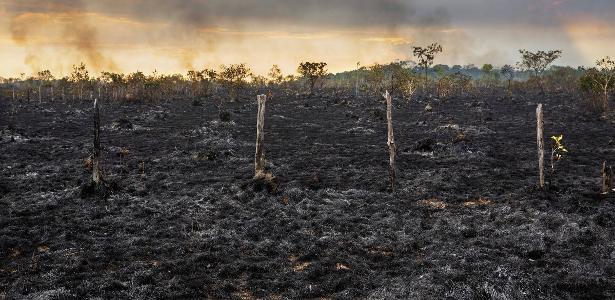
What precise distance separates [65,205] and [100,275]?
1069 centimetres

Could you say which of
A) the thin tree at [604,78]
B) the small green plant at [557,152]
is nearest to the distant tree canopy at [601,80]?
the thin tree at [604,78]

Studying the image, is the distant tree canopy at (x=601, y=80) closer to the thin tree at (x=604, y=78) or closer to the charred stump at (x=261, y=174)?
the thin tree at (x=604, y=78)

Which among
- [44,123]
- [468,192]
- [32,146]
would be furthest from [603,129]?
[44,123]

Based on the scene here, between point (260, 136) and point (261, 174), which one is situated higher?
point (260, 136)

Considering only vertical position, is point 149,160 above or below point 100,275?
above

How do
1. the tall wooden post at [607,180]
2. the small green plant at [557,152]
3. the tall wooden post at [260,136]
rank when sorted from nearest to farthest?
the tall wooden post at [607,180] < the small green plant at [557,152] < the tall wooden post at [260,136]

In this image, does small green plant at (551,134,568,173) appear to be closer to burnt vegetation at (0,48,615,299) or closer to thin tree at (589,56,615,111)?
burnt vegetation at (0,48,615,299)

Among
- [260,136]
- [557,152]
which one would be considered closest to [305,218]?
[260,136]

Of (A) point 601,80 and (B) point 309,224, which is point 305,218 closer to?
(B) point 309,224

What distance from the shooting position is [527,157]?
36000 mm

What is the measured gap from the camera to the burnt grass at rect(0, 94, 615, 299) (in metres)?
14.1

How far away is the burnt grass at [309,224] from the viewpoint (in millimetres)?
14102

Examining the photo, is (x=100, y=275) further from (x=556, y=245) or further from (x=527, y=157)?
(x=527, y=157)

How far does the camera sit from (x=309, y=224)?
68.4 ft
